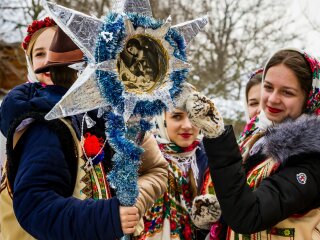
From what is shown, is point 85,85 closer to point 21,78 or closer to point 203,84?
point 21,78

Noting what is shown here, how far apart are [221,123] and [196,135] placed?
1751mm

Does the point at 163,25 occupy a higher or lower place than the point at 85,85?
higher

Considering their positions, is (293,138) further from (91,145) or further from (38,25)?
(38,25)

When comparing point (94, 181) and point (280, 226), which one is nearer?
point (94, 181)

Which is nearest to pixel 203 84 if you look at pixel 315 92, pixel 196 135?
pixel 196 135

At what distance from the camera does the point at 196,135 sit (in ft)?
10.9

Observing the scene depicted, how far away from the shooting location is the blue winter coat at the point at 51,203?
128cm

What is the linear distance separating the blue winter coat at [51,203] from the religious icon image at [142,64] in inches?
12.7

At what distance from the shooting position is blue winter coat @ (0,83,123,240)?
50.5 inches

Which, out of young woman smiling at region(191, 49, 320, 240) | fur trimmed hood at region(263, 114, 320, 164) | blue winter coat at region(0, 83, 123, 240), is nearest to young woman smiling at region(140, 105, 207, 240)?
young woman smiling at region(191, 49, 320, 240)

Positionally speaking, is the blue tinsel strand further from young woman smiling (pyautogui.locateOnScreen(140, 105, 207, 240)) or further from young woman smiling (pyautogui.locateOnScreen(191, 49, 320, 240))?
young woman smiling (pyautogui.locateOnScreen(140, 105, 207, 240))

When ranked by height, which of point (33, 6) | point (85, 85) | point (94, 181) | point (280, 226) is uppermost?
point (33, 6)

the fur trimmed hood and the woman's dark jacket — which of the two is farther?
the fur trimmed hood

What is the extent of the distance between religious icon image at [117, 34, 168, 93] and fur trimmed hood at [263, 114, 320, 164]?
68 cm
